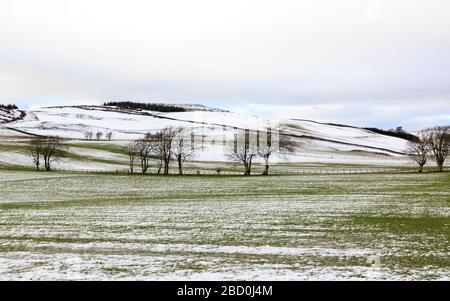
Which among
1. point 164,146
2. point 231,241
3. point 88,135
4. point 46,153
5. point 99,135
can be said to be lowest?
point 231,241

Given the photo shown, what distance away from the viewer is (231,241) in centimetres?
2106

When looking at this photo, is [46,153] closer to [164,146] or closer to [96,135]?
[164,146]

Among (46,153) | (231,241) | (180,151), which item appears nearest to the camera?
(231,241)

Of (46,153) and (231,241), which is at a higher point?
(46,153)

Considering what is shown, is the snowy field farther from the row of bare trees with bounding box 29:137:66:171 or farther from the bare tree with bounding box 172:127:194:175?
the row of bare trees with bounding box 29:137:66:171

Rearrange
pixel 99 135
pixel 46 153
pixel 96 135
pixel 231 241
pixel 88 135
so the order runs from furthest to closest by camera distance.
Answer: pixel 96 135 → pixel 88 135 → pixel 99 135 → pixel 46 153 → pixel 231 241

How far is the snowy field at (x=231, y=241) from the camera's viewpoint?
50.5ft

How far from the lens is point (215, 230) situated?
80.1 feet

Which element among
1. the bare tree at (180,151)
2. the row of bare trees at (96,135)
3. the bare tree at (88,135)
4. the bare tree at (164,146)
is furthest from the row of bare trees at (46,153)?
the bare tree at (88,135)

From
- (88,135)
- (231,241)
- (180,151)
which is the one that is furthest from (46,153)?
(88,135)
